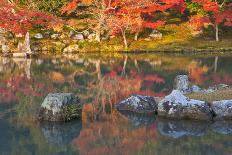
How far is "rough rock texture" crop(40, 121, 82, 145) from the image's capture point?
1316 cm

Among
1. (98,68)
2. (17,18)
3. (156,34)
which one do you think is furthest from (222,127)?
(17,18)

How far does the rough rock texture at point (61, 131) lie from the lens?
13.2 metres

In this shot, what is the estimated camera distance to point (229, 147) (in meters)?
12.2

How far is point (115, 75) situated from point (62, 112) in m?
13.2

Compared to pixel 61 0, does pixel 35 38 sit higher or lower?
lower

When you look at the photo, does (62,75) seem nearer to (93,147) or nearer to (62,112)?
(62,112)

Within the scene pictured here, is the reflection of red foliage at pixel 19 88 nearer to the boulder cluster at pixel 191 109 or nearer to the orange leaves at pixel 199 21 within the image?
the boulder cluster at pixel 191 109

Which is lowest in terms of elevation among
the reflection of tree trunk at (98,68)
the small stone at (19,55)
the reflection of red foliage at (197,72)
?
the small stone at (19,55)

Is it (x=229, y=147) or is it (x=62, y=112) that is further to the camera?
(x=62, y=112)

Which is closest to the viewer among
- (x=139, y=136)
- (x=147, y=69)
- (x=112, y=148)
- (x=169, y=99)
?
(x=112, y=148)

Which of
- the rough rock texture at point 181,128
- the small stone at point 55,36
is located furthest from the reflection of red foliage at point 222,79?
the small stone at point 55,36

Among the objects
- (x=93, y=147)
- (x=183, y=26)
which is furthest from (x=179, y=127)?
(x=183, y=26)

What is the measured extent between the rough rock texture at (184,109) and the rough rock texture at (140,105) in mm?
886

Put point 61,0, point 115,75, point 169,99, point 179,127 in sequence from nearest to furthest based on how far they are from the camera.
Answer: point 179,127 → point 169,99 → point 115,75 → point 61,0
